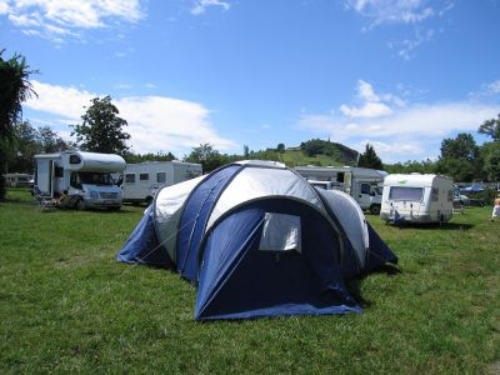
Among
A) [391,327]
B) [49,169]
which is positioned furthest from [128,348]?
[49,169]

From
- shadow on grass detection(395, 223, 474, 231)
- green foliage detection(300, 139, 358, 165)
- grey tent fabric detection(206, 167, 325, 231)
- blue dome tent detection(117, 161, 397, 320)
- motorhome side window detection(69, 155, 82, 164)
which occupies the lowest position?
shadow on grass detection(395, 223, 474, 231)

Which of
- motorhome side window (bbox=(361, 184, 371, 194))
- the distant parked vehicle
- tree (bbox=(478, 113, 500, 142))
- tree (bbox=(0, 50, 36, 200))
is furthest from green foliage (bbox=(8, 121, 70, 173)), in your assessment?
tree (bbox=(478, 113, 500, 142))

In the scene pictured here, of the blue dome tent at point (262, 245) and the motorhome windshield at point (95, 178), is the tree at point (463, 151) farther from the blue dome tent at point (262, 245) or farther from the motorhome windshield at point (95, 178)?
the blue dome tent at point (262, 245)

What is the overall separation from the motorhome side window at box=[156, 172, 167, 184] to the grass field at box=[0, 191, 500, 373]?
19.2 meters

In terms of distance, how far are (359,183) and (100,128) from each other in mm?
29506

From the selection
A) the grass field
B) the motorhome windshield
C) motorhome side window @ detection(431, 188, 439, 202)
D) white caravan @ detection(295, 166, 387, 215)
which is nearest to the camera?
the grass field

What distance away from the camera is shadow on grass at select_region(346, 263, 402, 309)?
7.36m

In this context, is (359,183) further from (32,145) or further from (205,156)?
(32,145)

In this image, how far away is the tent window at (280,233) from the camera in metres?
6.96

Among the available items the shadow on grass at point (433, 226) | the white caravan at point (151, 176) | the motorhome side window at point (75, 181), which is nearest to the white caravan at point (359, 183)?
the shadow on grass at point (433, 226)

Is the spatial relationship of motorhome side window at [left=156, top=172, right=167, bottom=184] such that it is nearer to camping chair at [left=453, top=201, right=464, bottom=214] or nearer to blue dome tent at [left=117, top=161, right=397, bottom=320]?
camping chair at [left=453, top=201, right=464, bottom=214]

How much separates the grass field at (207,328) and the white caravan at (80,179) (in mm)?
13205

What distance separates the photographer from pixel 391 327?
625 cm

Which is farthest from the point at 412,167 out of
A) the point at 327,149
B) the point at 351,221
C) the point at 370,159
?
the point at 351,221
